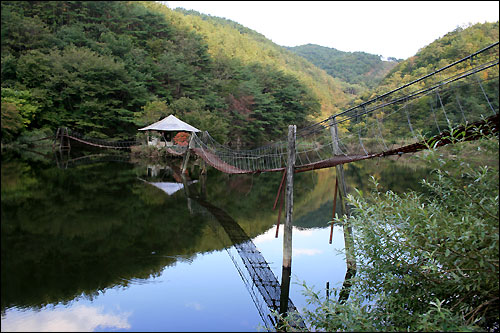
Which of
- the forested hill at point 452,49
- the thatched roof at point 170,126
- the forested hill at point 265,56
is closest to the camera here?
the thatched roof at point 170,126

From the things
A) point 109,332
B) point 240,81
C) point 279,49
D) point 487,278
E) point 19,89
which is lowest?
point 109,332

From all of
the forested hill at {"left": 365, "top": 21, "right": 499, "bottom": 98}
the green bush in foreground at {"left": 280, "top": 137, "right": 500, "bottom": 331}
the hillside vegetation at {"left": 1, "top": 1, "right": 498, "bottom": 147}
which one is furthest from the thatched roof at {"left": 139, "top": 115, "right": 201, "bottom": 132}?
the green bush in foreground at {"left": 280, "top": 137, "right": 500, "bottom": 331}

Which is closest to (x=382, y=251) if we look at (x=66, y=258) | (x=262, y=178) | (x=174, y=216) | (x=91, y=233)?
(x=66, y=258)

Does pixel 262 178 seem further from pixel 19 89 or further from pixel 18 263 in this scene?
pixel 19 89

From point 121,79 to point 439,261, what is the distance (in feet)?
72.7

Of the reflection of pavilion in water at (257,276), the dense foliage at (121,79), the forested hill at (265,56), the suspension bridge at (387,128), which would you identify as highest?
the forested hill at (265,56)

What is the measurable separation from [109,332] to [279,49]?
58.8 meters

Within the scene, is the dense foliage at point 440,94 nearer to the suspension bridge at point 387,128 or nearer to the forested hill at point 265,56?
the suspension bridge at point 387,128

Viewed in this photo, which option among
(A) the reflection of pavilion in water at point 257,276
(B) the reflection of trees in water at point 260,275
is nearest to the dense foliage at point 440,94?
(A) the reflection of pavilion in water at point 257,276

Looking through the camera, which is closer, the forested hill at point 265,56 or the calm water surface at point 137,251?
the calm water surface at point 137,251

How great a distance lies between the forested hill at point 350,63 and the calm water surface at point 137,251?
4194cm

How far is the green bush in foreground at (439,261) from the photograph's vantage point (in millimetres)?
2047

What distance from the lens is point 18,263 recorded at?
4789 mm

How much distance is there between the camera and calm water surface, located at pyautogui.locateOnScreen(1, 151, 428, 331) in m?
3.90
